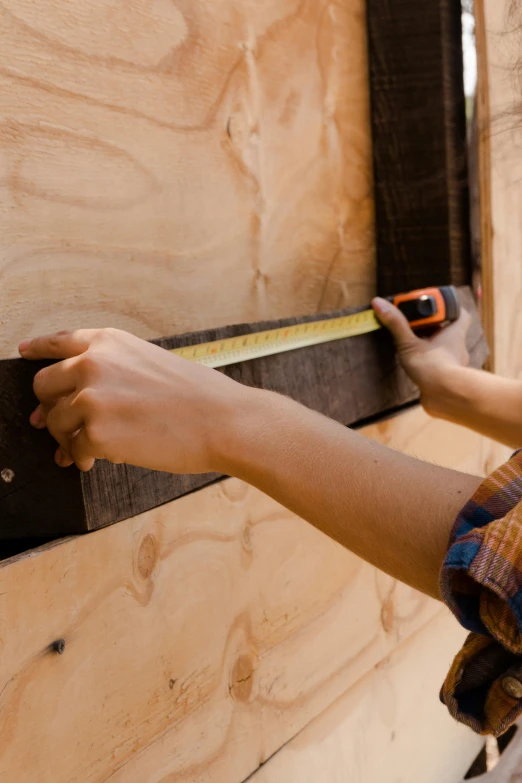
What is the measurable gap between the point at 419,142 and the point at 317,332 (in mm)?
668

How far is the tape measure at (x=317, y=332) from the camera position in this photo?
1077mm

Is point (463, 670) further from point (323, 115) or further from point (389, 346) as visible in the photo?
point (323, 115)

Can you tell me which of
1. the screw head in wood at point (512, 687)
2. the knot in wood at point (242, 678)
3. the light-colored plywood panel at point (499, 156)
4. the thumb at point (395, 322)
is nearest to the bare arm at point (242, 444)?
the screw head in wood at point (512, 687)

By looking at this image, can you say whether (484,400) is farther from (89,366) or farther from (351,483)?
(89,366)

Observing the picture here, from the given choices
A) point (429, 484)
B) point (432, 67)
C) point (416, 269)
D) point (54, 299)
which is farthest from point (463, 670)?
point (432, 67)

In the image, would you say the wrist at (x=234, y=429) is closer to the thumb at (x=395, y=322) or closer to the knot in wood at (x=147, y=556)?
the knot in wood at (x=147, y=556)

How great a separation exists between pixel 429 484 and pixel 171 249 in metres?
0.65

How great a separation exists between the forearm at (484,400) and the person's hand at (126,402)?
29.9 inches

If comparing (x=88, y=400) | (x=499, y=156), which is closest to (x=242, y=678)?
(x=88, y=400)

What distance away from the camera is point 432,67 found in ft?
5.51

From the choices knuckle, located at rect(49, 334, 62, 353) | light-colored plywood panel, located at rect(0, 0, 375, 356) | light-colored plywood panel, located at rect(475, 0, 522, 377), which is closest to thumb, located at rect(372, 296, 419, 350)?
light-colored plywood panel, located at rect(0, 0, 375, 356)

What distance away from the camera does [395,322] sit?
4.79 feet

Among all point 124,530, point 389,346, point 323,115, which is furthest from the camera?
point 323,115

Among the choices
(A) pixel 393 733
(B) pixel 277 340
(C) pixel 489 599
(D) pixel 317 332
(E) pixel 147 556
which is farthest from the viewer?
(A) pixel 393 733
